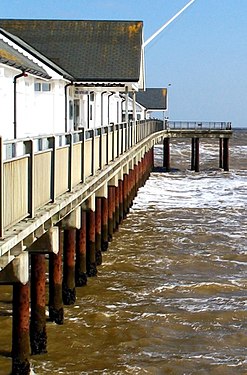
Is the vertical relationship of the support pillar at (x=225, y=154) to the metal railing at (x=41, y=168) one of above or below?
below

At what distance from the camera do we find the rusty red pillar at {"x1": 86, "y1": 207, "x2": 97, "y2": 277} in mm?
17938

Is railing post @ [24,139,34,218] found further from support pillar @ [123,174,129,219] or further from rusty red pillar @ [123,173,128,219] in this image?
support pillar @ [123,174,129,219]

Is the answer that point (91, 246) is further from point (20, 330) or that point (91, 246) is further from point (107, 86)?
point (107, 86)

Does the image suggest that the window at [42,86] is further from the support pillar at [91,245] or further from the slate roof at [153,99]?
the slate roof at [153,99]

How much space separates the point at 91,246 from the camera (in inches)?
718

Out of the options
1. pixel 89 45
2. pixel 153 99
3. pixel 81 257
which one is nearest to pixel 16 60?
pixel 81 257

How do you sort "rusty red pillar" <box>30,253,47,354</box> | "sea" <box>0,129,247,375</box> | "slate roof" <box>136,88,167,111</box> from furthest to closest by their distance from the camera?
"slate roof" <box>136,88,167,111</box> < "sea" <box>0,129,247,375</box> < "rusty red pillar" <box>30,253,47,354</box>

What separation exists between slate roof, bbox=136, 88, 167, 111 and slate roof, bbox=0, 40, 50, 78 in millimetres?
53533

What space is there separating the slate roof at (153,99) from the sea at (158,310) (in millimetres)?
50944

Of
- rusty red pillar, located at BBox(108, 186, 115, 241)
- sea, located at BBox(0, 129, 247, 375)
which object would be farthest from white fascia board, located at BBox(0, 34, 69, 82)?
sea, located at BBox(0, 129, 247, 375)

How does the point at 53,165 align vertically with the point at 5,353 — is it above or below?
above

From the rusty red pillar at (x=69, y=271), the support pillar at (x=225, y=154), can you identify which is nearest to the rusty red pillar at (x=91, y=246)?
the rusty red pillar at (x=69, y=271)

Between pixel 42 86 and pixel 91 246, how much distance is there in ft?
29.8

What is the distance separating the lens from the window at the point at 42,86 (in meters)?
24.9
